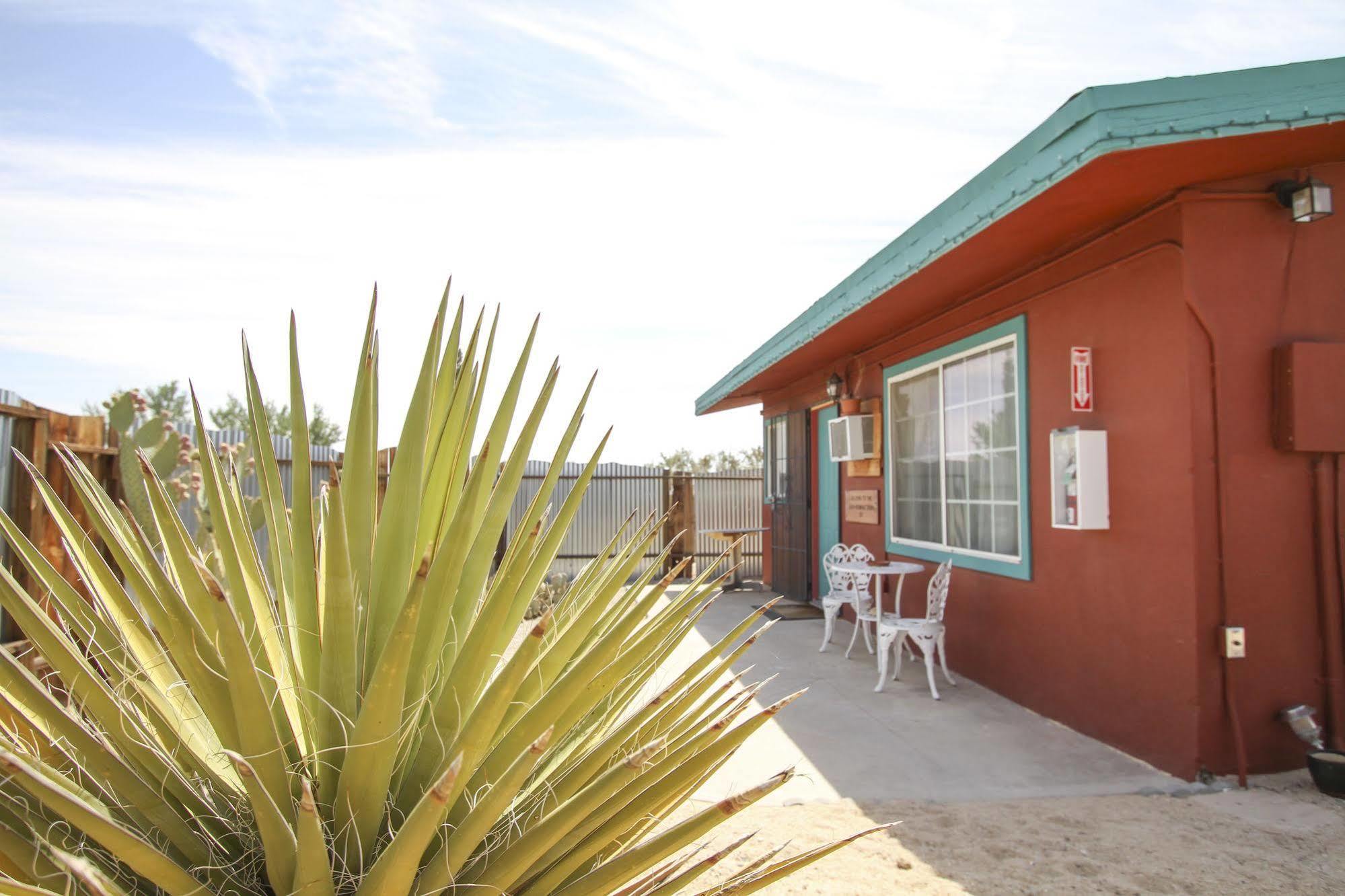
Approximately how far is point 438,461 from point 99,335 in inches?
276

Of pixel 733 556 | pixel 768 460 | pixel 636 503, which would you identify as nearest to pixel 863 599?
pixel 768 460

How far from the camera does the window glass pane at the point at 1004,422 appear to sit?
17.6 feet

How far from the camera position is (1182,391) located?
3.85 m

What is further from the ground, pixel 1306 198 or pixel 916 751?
pixel 1306 198

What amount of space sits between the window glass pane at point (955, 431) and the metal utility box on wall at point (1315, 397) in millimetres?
2436

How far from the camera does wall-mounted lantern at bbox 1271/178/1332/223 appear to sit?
3715mm

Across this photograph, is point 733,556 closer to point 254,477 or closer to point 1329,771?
point 254,477

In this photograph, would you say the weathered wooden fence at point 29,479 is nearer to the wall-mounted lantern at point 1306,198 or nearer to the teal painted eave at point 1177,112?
the teal painted eave at point 1177,112

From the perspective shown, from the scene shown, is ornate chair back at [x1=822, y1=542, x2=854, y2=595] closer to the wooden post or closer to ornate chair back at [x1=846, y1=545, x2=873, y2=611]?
ornate chair back at [x1=846, y1=545, x2=873, y2=611]

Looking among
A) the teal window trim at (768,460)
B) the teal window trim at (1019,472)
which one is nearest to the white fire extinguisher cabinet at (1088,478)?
the teal window trim at (1019,472)

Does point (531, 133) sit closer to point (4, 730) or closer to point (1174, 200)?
point (1174, 200)

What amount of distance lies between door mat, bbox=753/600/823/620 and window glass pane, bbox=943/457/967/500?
265 cm

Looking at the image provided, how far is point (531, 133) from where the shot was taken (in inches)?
254

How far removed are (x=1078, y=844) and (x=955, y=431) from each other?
3.53 metres
